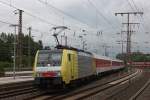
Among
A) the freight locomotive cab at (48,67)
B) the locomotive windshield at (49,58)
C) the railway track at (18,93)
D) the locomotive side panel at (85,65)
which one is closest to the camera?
the railway track at (18,93)

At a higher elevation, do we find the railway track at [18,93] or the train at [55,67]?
the train at [55,67]

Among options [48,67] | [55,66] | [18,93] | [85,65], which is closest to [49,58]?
[48,67]

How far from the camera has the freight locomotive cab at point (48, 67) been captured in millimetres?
27328

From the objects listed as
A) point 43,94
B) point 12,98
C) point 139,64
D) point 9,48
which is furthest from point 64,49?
point 139,64

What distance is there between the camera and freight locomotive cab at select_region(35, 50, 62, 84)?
89.7ft

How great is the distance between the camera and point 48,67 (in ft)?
91.5

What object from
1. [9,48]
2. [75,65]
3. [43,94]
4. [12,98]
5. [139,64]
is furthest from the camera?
[139,64]

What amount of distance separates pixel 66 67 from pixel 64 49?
122 centimetres

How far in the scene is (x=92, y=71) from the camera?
1649 inches

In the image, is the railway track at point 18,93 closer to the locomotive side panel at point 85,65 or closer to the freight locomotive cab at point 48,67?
the freight locomotive cab at point 48,67

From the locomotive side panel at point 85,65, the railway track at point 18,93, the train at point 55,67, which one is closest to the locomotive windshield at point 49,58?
the train at point 55,67

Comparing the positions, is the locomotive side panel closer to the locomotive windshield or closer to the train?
the train

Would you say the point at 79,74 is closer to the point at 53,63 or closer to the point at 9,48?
the point at 53,63

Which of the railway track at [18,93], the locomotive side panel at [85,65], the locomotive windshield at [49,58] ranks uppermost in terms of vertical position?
the locomotive windshield at [49,58]
